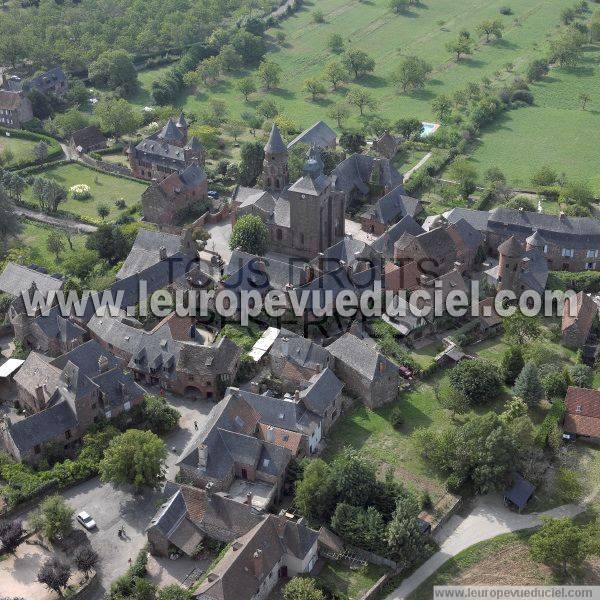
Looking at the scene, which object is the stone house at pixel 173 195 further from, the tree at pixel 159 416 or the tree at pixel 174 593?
the tree at pixel 174 593

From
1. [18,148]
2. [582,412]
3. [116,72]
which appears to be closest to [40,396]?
[582,412]

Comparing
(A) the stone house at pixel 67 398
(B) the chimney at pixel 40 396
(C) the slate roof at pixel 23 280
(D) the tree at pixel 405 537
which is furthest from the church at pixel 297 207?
(D) the tree at pixel 405 537

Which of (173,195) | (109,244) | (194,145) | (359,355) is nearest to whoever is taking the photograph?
(359,355)

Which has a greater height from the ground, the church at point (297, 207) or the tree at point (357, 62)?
the church at point (297, 207)

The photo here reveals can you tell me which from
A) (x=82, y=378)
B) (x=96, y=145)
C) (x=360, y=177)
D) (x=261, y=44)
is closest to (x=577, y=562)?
(x=82, y=378)

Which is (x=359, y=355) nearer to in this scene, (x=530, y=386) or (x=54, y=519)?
(x=530, y=386)

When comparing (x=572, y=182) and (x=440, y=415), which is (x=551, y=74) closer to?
(x=572, y=182)
